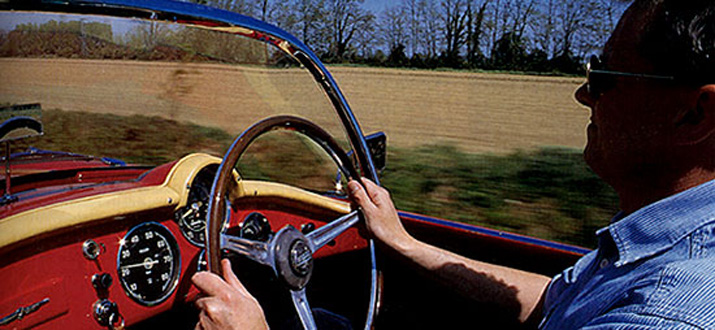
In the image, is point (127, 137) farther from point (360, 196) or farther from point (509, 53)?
point (509, 53)

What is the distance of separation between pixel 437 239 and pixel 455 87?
16.9 meters

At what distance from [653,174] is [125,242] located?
124 cm

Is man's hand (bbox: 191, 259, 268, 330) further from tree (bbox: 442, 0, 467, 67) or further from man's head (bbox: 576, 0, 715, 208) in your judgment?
tree (bbox: 442, 0, 467, 67)

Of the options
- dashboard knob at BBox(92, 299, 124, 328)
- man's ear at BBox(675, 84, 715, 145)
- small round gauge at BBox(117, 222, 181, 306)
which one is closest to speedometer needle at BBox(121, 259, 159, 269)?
small round gauge at BBox(117, 222, 181, 306)

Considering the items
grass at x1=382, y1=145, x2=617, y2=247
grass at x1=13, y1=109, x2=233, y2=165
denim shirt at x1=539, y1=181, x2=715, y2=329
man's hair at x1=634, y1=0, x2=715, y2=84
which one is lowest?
grass at x1=382, y1=145, x2=617, y2=247

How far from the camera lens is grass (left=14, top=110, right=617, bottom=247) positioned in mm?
1571

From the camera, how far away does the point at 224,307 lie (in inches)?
48.3

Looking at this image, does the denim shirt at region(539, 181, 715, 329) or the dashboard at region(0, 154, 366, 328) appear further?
the dashboard at region(0, 154, 366, 328)

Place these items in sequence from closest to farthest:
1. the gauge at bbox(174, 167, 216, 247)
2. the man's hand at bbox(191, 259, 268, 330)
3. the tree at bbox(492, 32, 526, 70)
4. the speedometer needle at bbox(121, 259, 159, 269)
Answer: the man's hand at bbox(191, 259, 268, 330)
the speedometer needle at bbox(121, 259, 159, 269)
the gauge at bbox(174, 167, 216, 247)
the tree at bbox(492, 32, 526, 70)

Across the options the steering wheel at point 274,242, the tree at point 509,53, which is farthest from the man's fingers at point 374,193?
the tree at point 509,53

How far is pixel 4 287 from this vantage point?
1.33 meters

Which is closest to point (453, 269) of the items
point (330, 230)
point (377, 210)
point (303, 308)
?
point (377, 210)

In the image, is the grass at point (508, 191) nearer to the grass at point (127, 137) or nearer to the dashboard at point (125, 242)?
the dashboard at point (125, 242)

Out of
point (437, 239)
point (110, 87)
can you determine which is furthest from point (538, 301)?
point (110, 87)
